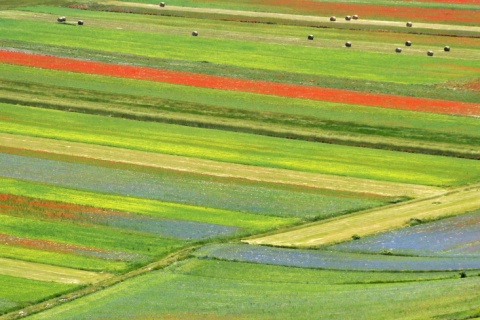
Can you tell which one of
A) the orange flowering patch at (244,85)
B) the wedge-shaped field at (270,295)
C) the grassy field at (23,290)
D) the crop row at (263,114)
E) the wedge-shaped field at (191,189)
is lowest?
the grassy field at (23,290)

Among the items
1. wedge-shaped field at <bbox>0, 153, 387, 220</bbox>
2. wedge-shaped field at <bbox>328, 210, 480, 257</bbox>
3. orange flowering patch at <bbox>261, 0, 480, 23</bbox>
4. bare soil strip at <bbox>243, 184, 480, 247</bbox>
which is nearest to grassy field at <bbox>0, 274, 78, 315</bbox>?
wedge-shaped field at <bbox>0, 153, 387, 220</bbox>

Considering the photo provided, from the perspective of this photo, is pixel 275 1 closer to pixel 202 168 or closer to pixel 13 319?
pixel 202 168

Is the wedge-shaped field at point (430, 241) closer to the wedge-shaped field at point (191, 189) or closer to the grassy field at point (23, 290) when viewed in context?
the wedge-shaped field at point (191, 189)

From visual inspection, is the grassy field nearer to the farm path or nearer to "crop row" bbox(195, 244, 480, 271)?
"crop row" bbox(195, 244, 480, 271)

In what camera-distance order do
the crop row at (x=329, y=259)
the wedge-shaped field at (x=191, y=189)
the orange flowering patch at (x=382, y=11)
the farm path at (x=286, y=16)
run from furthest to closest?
the orange flowering patch at (x=382, y=11) → the farm path at (x=286, y=16) → the wedge-shaped field at (x=191, y=189) → the crop row at (x=329, y=259)

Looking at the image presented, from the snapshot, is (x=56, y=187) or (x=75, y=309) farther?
(x=56, y=187)

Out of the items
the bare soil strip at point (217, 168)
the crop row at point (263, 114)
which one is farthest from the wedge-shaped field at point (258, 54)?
the bare soil strip at point (217, 168)

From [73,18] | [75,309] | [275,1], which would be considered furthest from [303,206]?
[275,1]
